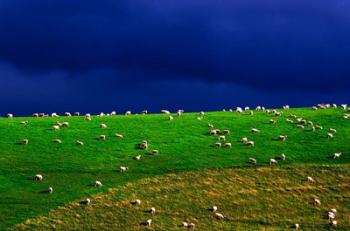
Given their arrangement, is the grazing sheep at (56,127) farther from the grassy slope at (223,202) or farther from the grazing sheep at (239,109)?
the grazing sheep at (239,109)

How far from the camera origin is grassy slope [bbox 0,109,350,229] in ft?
150

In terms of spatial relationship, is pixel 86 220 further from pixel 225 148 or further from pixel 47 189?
pixel 225 148

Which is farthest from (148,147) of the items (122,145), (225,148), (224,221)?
(224,221)

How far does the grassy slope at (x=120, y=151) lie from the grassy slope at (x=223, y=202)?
1433 mm

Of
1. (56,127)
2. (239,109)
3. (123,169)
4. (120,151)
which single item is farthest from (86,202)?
(239,109)

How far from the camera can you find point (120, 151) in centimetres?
5247

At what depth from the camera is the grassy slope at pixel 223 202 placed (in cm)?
4178

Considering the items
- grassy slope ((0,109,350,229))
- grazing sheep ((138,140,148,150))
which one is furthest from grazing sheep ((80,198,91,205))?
grazing sheep ((138,140,148,150))

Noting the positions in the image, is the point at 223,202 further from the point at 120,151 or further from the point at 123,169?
the point at 120,151

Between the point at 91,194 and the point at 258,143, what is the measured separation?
16.2m

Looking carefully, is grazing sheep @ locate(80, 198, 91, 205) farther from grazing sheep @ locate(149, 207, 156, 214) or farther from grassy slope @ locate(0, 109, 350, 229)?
grazing sheep @ locate(149, 207, 156, 214)

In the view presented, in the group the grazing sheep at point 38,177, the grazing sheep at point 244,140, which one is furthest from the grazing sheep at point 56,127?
the grazing sheep at point 244,140

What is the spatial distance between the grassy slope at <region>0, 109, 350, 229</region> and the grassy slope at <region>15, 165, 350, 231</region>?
1433 mm

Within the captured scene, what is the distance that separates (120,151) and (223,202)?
11.0m
